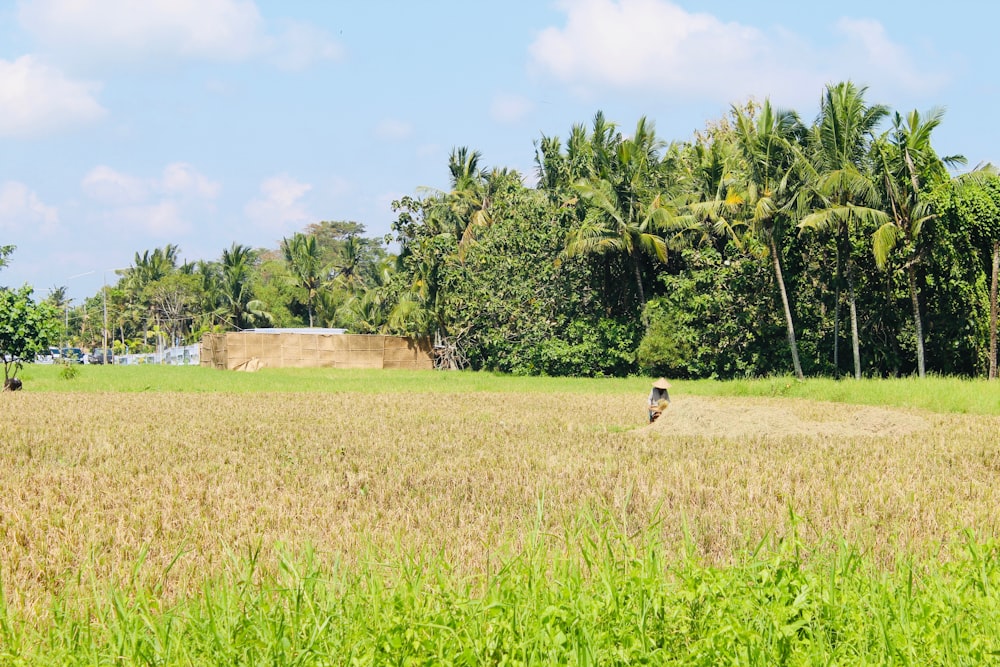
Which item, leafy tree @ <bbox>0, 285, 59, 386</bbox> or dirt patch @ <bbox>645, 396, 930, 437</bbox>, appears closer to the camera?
dirt patch @ <bbox>645, 396, 930, 437</bbox>

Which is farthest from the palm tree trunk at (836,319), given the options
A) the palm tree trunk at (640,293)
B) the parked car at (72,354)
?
the parked car at (72,354)

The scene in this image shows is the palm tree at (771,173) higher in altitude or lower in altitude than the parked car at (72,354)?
higher

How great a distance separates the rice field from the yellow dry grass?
0.04 meters

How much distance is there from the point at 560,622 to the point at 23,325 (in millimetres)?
21610

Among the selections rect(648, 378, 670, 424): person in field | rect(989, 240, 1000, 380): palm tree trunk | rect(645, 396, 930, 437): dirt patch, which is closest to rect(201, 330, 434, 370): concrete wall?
rect(989, 240, 1000, 380): palm tree trunk

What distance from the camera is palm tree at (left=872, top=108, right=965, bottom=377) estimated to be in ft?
69.3

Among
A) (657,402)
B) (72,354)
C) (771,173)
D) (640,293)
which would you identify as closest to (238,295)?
(72,354)

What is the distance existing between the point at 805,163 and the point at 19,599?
21.7 metres

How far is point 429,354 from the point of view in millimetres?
38188

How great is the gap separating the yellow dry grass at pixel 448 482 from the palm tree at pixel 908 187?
8.92 metres

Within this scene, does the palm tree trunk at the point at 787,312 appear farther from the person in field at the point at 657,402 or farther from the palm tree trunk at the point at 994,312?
the person in field at the point at 657,402

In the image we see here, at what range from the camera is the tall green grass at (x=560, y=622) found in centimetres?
302

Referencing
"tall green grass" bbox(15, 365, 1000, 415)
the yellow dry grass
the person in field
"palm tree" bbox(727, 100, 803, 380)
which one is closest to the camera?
the yellow dry grass

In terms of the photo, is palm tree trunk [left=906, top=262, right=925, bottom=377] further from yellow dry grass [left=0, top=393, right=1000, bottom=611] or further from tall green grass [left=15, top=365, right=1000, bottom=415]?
yellow dry grass [left=0, top=393, right=1000, bottom=611]
